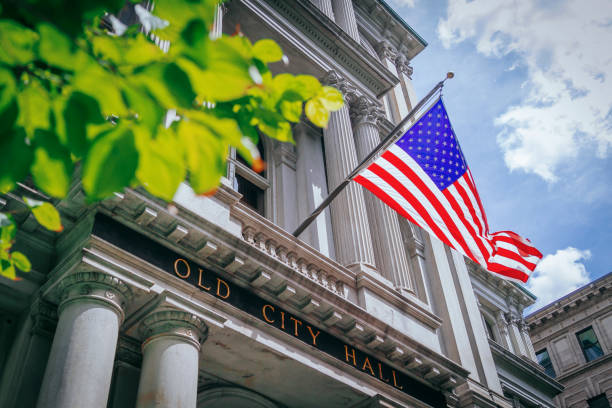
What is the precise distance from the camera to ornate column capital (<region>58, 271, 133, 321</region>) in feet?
28.1

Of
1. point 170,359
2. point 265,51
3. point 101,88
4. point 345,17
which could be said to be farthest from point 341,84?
point 101,88

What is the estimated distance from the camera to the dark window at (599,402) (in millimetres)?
33406

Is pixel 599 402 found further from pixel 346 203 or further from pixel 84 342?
pixel 84 342

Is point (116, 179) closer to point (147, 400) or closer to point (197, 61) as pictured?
point (197, 61)

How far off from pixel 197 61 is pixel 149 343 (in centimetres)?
708

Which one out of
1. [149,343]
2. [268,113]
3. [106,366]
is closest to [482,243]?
[149,343]

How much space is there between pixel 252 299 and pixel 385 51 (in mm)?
19282

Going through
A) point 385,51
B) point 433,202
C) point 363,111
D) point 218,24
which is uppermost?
point 385,51

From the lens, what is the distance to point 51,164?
10.5ft

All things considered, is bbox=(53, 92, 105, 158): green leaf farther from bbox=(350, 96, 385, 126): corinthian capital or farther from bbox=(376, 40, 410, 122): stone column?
bbox=(376, 40, 410, 122): stone column

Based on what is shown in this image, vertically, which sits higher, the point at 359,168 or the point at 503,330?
the point at 503,330

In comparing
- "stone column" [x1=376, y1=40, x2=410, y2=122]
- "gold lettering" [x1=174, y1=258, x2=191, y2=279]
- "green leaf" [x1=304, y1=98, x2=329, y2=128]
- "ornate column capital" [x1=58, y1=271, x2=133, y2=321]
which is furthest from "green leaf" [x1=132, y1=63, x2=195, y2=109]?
"stone column" [x1=376, y1=40, x2=410, y2=122]

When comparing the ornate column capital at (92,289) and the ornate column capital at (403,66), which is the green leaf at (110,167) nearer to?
the ornate column capital at (92,289)

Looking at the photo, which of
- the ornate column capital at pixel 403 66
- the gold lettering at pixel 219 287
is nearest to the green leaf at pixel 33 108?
the gold lettering at pixel 219 287
